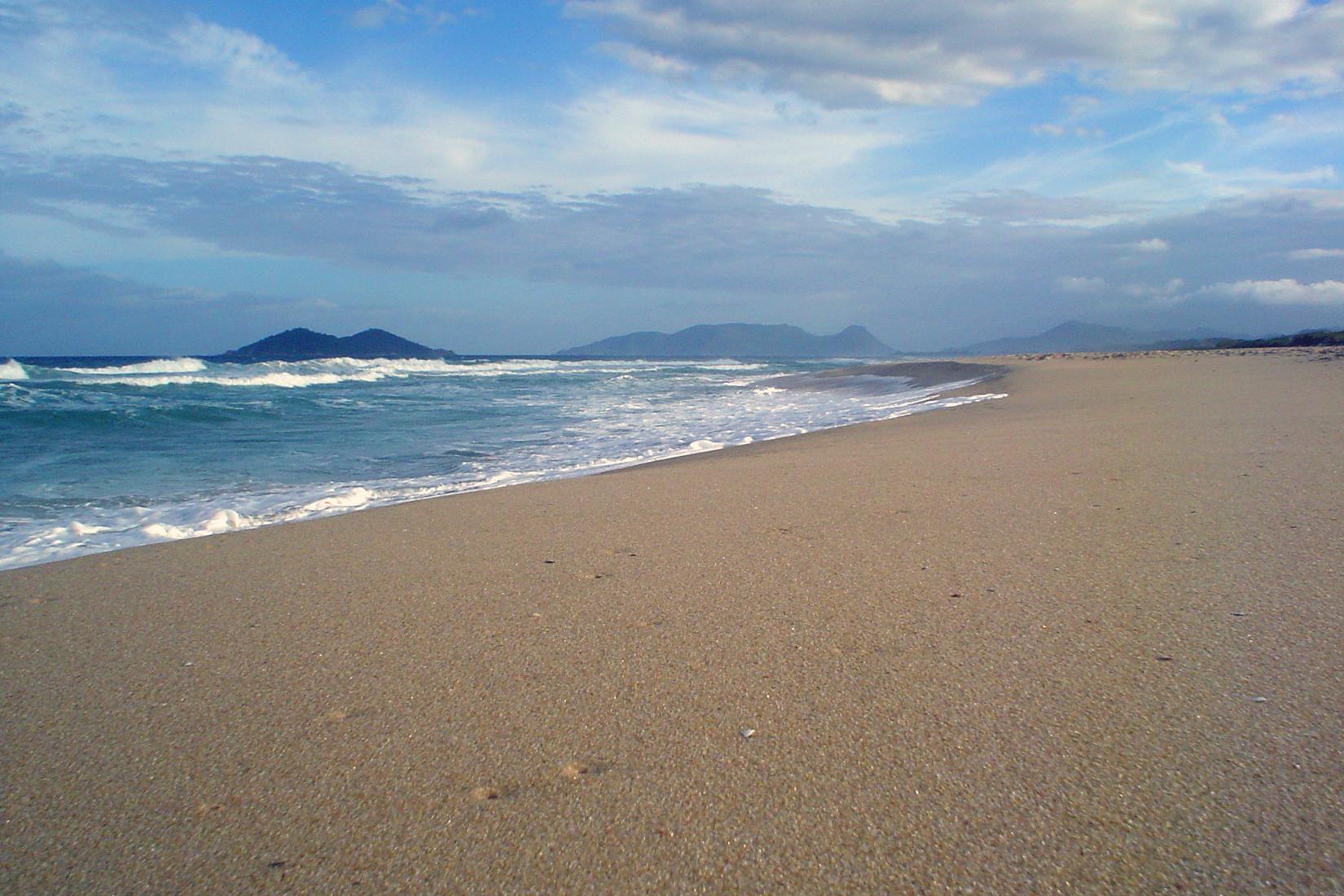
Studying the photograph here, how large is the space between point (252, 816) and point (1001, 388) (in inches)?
578

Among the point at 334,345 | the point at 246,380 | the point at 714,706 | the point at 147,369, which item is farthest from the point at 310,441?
the point at 334,345

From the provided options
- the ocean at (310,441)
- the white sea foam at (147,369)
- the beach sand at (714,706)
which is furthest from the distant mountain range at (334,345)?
the beach sand at (714,706)

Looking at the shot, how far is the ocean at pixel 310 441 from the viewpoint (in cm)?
661

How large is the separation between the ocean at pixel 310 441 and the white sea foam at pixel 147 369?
6802mm

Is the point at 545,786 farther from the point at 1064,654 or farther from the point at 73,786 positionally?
the point at 1064,654

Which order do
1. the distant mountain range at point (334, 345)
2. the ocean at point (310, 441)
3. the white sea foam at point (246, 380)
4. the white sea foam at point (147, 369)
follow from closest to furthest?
the ocean at point (310, 441)
the white sea foam at point (246, 380)
the white sea foam at point (147, 369)
the distant mountain range at point (334, 345)

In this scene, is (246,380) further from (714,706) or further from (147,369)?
(714,706)

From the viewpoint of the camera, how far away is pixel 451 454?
10281 millimetres

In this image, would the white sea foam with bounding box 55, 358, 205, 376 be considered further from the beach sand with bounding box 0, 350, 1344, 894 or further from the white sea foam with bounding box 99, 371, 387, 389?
the beach sand with bounding box 0, 350, 1344, 894

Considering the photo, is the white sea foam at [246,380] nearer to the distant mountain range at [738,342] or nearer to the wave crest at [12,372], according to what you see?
the wave crest at [12,372]

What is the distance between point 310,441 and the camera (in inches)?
476

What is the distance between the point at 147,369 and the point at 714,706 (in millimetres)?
43077

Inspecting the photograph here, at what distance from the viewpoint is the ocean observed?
661cm

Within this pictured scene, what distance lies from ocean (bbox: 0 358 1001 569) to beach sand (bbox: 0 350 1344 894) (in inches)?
94.1
